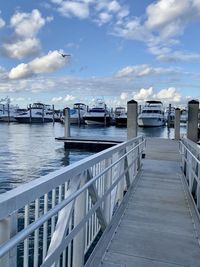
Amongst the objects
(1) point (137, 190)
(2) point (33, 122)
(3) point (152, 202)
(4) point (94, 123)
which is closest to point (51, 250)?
(3) point (152, 202)

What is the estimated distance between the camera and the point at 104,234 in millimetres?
3967

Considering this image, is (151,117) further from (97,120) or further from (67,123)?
(67,123)

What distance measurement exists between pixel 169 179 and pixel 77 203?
4.75 meters

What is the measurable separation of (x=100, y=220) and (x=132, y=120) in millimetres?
6758

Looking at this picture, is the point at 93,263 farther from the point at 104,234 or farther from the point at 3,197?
the point at 3,197

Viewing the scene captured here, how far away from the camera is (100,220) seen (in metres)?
3.96

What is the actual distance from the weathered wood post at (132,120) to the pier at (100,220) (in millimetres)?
3418

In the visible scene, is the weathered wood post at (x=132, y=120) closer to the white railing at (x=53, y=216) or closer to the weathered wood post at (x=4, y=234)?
the white railing at (x=53, y=216)

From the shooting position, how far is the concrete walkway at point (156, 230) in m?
3.36

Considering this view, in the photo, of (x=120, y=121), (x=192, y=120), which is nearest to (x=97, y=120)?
(x=120, y=121)

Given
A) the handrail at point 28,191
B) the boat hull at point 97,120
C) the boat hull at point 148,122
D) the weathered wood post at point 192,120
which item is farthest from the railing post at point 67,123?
the boat hull at point 97,120

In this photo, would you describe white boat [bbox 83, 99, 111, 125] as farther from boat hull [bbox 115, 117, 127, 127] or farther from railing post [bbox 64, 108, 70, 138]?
railing post [bbox 64, 108, 70, 138]

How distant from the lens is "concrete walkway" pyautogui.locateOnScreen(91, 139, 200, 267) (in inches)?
132

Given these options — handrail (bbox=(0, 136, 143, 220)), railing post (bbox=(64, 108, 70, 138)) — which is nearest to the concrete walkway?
handrail (bbox=(0, 136, 143, 220))
